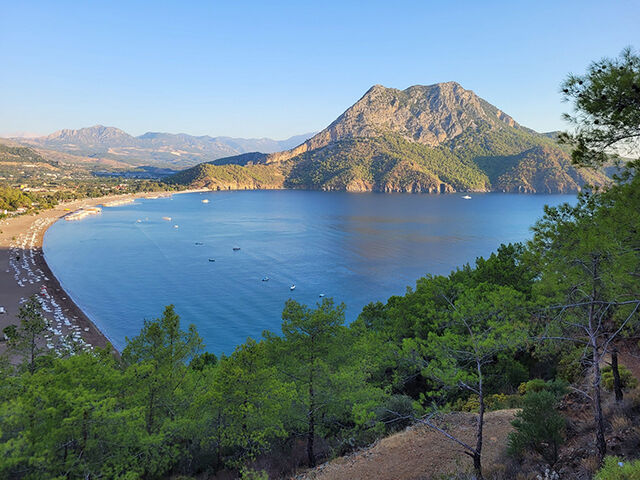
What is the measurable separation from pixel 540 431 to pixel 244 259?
6577cm

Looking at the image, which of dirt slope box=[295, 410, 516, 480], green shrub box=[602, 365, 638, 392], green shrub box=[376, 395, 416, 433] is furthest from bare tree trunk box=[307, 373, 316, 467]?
green shrub box=[602, 365, 638, 392]

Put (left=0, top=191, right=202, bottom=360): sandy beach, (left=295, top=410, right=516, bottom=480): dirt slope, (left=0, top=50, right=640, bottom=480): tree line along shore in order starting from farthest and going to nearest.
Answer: (left=0, top=191, right=202, bottom=360): sandy beach → (left=295, top=410, right=516, bottom=480): dirt slope → (left=0, top=50, right=640, bottom=480): tree line along shore

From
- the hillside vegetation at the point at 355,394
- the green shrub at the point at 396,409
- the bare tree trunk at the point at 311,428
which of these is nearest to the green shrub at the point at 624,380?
the hillside vegetation at the point at 355,394

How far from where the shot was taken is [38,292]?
50.2m

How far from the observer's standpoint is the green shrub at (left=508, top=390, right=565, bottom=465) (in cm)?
984

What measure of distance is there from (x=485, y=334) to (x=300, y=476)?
827 centimetres

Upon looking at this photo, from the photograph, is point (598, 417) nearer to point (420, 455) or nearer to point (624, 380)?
point (420, 455)

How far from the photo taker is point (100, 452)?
12516mm

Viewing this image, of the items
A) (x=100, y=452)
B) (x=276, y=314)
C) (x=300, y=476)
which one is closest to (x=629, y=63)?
(x=300, y=476)

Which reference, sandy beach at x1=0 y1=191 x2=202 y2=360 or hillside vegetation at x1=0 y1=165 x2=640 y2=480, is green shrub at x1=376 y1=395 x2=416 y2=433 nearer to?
hillside vegetation at x1=0 y1=165 x2=640 y2=480

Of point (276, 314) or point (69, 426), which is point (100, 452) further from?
point (276, 314)

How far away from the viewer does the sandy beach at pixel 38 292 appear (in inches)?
1448

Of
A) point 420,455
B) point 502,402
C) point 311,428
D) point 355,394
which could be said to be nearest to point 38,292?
point 311,428

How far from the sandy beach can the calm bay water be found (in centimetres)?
193
